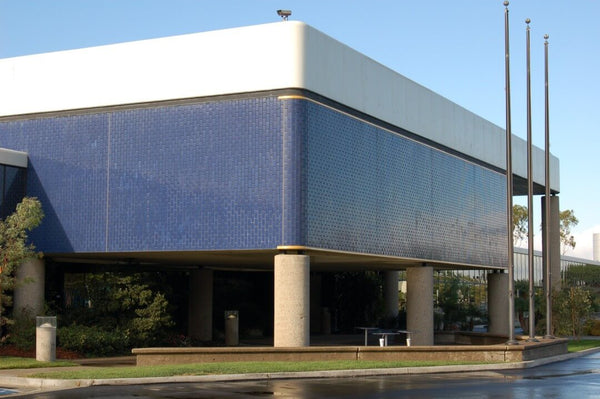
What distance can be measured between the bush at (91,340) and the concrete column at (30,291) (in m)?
1.29

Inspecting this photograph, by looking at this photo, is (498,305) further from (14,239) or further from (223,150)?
Result: (14,239)

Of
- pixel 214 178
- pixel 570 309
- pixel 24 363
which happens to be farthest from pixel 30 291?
pixel 570 309

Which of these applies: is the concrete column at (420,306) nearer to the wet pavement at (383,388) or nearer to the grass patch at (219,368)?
the grass patch at (219,368)

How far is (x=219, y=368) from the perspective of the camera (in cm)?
2472

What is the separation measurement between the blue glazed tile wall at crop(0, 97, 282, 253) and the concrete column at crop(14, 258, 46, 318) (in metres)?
0.97

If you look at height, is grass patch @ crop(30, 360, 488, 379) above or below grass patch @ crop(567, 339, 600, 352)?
above

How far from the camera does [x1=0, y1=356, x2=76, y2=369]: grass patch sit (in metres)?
27.3

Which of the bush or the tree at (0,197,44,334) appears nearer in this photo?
the tree at (0,197,44,334)

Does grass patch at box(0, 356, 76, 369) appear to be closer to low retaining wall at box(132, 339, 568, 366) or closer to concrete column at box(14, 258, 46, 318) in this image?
low retaining wall at box(132, 339, 568, 366)

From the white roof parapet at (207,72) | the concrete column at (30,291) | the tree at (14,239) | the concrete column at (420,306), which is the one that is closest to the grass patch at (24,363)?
the tree at (14,239)

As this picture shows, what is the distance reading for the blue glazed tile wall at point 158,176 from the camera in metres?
30.2

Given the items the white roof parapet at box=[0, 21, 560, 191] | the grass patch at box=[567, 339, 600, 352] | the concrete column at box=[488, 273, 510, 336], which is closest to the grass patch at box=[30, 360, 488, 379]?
the white roof parapet at box=[0, 21, 560, 191]

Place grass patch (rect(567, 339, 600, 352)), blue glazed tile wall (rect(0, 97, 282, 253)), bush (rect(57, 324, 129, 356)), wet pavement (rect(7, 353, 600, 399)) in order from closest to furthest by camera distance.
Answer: wet pavement (rect(7, 353, 600, 399)) < blue glazed tile wall (rect(0, 97, 282, 253)) < bush (rect(57, 324, 129, 356)) < grass patch (rect(567, 339, 600, 352))

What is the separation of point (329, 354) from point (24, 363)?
9142 millimetres
